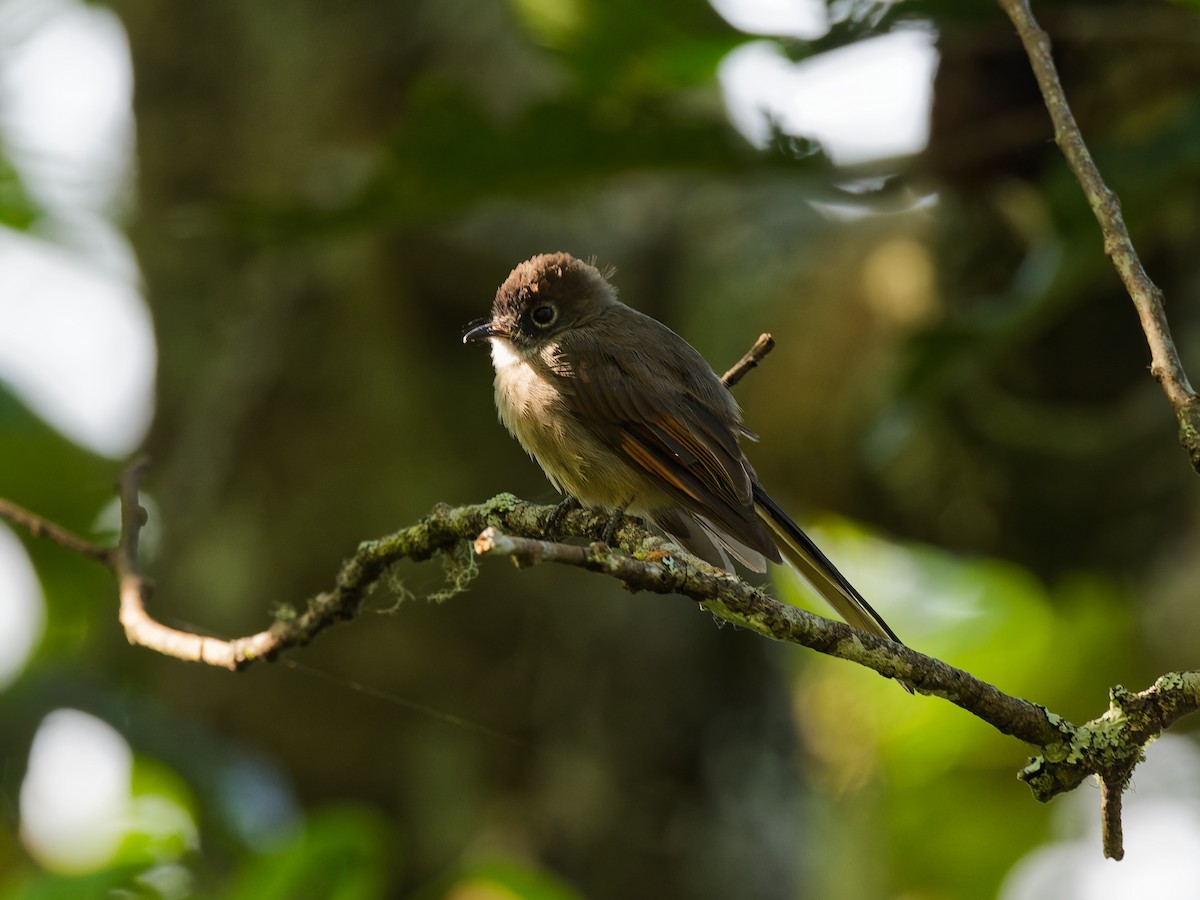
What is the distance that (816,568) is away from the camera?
251cm

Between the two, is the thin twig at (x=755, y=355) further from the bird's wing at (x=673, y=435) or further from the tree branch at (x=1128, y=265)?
the tree branch at (x=1128, y=265)

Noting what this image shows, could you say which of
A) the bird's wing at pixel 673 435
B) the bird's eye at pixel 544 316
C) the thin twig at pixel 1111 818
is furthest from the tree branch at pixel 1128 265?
the bird's eye at pixel 544 316

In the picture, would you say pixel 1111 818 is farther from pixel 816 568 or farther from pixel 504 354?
pixel 504 354

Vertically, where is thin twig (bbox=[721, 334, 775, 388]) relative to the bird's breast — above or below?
below

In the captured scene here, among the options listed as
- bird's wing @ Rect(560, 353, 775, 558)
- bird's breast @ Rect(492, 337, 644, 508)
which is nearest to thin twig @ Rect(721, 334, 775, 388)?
bird's wing @ Rect(560, 353, 775, 558)

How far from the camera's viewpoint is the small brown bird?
2652 millimetres

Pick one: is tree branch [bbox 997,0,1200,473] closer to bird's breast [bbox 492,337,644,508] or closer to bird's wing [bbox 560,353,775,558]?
bird's wing [bbox 560,353,775,558]

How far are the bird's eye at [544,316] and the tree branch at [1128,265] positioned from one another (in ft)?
4.94

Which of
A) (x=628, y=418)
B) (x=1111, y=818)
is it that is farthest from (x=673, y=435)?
(x=1111, y=818)

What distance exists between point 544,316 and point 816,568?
103 cm

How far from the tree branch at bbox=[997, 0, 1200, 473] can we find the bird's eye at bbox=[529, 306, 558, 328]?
1.51 m

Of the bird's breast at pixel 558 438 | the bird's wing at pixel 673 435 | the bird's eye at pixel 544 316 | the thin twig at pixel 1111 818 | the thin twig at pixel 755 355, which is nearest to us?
the thin twig at pixel 1111 818

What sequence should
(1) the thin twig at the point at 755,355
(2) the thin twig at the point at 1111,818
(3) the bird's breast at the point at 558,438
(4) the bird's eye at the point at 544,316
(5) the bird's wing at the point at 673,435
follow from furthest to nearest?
(4) the bird's eye at the point at 544,316 < (3) the bird's breast at the point at 558,438 < (5) the bird's wing at the point at 673,435 < (1) the thin twig at the point at 755,355 < (2) the thin twig at the point at 1111,818

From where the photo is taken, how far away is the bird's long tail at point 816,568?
2.27m
